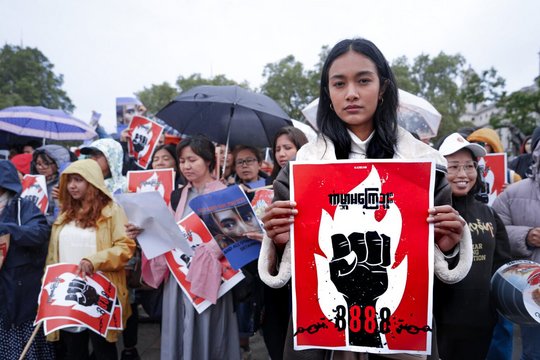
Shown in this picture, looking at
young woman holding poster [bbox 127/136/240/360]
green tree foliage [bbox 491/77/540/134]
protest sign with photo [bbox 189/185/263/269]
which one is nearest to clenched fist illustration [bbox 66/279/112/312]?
young woman holding poster [bbox 127/136/240/360]

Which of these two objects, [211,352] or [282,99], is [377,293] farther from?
[282,99]

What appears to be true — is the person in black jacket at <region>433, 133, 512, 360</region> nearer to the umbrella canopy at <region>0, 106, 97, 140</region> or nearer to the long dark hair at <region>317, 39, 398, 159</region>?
the long dark hair at <region>317, 39, 398, 159</region>

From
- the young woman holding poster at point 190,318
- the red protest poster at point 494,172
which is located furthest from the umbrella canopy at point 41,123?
the red protest poster at point 494,172

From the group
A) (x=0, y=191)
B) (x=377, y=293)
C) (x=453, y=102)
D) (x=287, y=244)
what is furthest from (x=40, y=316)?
(x=453, y=102)

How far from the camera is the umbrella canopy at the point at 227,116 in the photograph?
3721 millimetres

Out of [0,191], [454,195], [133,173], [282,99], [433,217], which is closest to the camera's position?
[433,217]

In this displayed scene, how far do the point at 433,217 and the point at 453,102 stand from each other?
41.3 meters

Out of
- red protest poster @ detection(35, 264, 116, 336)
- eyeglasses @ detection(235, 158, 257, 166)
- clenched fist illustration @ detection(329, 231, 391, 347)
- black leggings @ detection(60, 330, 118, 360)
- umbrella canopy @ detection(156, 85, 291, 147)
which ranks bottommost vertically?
black leggings @ detection(60, 330, 118, 360)

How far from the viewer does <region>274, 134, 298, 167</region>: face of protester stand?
321 cm

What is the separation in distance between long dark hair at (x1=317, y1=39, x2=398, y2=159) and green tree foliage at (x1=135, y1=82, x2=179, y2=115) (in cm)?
4048

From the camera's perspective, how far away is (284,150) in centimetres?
325

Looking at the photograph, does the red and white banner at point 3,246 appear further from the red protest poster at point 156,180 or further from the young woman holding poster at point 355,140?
the young woman holding poster at point 355,140

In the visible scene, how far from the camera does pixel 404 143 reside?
4.68 ft

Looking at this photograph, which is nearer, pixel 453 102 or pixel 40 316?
pixel 40 316
